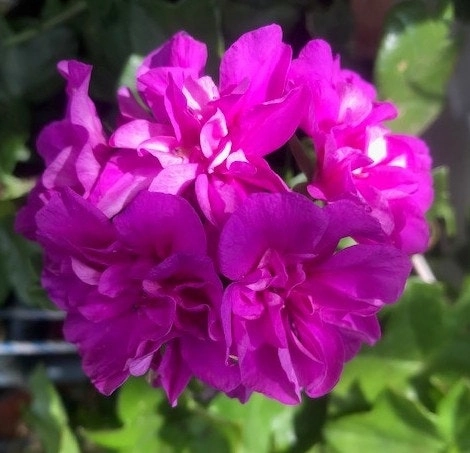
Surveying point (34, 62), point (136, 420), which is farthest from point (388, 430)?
point (34, 62)

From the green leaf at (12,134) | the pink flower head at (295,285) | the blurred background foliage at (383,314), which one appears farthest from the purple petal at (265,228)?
the green leaf at (12,134)

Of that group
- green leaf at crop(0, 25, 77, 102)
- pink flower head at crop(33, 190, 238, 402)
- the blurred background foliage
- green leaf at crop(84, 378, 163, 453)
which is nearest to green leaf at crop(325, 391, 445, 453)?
the blurred background foliage

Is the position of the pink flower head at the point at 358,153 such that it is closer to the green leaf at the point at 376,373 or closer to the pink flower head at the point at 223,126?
the pink flower head at the point at 223,126

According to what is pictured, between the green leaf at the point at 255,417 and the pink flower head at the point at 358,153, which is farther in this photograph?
the green leaf at the point at 255,417

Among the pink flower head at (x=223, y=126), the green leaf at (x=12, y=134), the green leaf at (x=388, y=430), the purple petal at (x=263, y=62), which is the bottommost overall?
the green leaf at (x=388, y=430)

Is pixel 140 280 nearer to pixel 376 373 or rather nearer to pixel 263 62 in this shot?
pixel 263 62

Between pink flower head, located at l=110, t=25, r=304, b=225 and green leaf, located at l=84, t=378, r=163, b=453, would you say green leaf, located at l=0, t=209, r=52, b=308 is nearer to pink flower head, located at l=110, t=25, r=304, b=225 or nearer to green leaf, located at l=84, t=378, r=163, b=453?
green leaf, located at l=84, t=378, r=163, b=453
